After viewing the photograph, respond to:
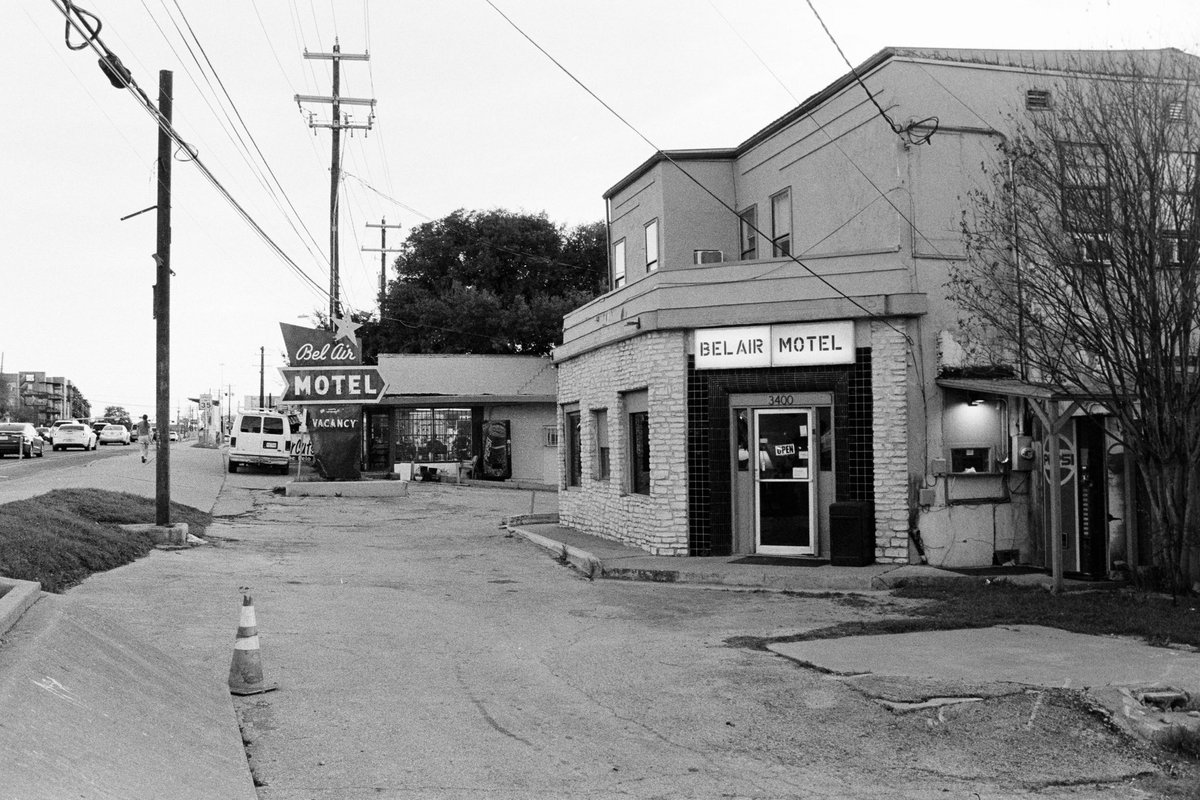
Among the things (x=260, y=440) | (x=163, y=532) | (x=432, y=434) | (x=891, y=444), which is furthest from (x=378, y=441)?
(x=891, y=444)

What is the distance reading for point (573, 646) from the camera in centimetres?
976

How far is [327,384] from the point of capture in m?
32.0

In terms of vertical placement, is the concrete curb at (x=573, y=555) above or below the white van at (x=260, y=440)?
below

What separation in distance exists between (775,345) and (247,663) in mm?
9514

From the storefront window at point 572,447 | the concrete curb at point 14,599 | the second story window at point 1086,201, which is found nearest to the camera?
the concrete curb at point 14,599

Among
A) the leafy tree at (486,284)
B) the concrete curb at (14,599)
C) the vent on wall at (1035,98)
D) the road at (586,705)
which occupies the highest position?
the leafy tree at (486,284)

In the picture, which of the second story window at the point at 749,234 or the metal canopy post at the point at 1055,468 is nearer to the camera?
the metal canopy post at the point at 1055,468

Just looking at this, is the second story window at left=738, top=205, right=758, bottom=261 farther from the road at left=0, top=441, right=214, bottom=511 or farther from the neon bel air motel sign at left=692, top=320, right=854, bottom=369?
the road at left=0, top=441, right=214, bottom=511

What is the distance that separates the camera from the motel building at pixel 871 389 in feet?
47.4

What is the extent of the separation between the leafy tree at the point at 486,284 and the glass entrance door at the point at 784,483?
112 feet

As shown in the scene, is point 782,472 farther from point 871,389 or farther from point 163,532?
point 163,532

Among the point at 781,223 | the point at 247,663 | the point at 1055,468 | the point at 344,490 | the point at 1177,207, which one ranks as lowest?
the point at 247,663

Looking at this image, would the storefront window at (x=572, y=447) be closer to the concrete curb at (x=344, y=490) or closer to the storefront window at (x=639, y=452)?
the storefront window at (x=639, y=452)

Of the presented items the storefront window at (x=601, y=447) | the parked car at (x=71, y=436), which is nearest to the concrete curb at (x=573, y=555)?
the storefront window at (x=601, y=447)
